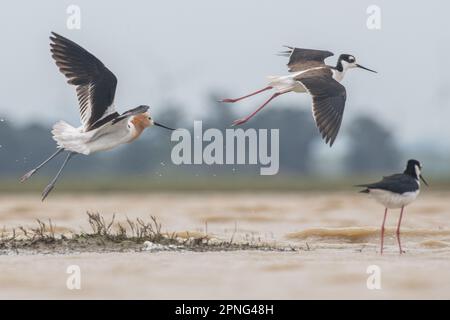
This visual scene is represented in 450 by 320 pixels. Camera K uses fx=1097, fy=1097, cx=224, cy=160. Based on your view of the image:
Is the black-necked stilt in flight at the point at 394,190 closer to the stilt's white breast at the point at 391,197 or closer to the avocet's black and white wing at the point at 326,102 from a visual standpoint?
the stilt's white breast at the point at 391,197

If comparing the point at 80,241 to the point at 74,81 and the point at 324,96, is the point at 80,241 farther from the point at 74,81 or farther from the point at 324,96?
the point at 324,96

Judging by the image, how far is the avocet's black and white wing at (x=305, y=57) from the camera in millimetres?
11453

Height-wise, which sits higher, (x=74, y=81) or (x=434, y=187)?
(x=74, y=81)

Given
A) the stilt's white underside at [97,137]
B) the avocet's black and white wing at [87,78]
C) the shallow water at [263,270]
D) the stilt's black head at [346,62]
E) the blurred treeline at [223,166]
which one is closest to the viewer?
the shallow water at [263,270]

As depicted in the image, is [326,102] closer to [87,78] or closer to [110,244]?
[87,78]

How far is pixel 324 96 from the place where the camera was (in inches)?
380

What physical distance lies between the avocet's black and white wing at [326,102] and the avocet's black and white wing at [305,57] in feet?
3.74

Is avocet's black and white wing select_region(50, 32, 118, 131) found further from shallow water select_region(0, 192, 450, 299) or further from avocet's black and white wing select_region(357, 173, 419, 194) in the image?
avocet's black and white wing select_region(357, 173, 419, 194)

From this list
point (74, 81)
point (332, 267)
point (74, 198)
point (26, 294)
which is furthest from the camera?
point (74, 198)

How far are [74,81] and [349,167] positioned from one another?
55.9 metres

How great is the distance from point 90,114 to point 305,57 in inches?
119

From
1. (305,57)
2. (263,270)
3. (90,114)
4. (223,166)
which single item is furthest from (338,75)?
(223,166)

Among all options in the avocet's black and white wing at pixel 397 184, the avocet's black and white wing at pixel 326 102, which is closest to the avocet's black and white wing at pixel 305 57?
the avocet's black and white wing at pixel 326 102
